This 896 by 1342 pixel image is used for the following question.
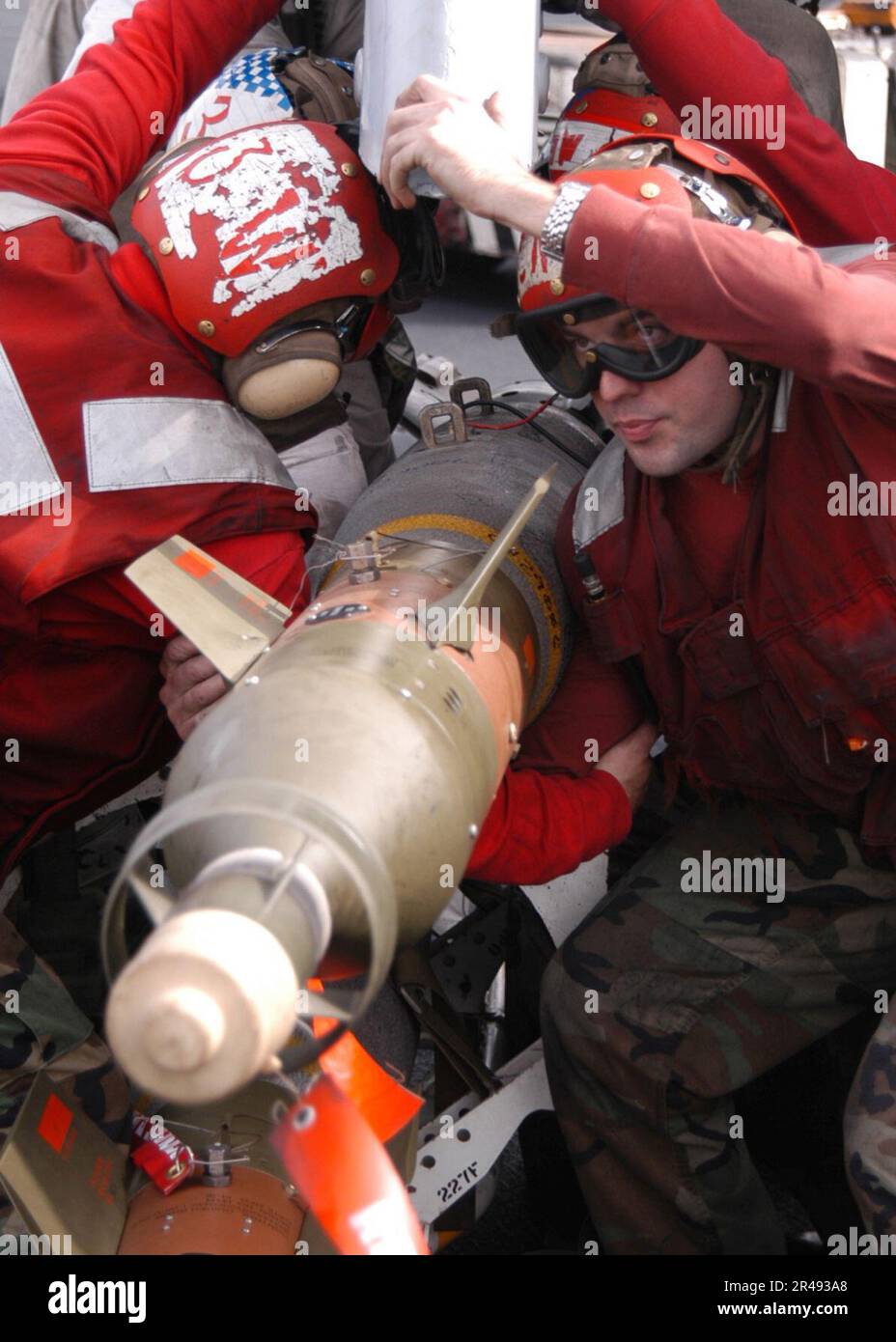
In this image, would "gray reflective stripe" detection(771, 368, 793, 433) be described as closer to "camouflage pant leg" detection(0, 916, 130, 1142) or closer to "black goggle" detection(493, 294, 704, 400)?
"black goggle" detection(493, 294, 704, 400)

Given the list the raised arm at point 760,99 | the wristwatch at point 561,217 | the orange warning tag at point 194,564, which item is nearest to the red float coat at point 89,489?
the orange warning tag at point 194,564

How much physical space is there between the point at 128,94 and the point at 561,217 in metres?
1.28

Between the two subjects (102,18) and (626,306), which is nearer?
(626,306)

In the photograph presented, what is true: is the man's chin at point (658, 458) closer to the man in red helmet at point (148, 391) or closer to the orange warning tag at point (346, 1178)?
the man in red helmet at point (148, 391)

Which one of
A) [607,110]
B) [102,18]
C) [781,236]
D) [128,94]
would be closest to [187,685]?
[781,236]

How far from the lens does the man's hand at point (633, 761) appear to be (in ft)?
8.43

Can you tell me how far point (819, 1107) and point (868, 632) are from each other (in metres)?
1.17

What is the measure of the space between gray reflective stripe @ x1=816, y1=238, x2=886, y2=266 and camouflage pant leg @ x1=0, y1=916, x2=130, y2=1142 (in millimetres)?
1794

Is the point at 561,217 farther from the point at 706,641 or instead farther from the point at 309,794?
the point at 309,794

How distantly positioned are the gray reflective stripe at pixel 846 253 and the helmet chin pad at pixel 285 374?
840 millimetres

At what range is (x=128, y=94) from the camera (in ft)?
9.41

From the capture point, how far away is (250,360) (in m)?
2.46

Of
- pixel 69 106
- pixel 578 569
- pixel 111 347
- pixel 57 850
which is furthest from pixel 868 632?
pixel 69 106
